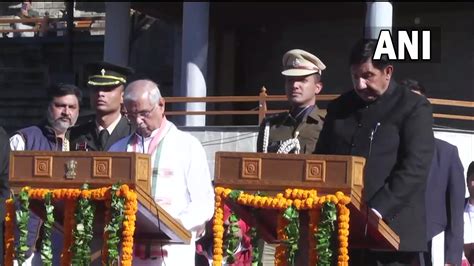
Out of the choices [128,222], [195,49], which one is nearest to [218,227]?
[128,222]

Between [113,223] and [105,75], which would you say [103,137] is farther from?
[113,223]

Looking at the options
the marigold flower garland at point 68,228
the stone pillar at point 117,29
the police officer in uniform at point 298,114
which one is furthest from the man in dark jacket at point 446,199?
the stone pillar at point 117,29

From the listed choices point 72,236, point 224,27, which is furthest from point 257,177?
point 224,27

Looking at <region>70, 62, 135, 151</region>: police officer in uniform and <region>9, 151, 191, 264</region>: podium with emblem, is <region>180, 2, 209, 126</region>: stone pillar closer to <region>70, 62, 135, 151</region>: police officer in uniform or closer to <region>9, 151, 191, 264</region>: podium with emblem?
<region>70, 62, 135, 151</region>: police officer in uniform

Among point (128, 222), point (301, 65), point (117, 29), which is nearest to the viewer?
point (128, 222)

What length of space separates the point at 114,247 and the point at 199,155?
778 mm

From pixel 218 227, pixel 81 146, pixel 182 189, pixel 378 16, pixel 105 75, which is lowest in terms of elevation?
pixel 218 227

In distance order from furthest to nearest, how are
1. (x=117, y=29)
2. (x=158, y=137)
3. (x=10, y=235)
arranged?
(x=117, y=29) → (x=158, y=137) → (x=10, y=235)

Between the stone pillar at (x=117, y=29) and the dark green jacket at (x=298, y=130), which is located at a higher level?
the stone pillar at (x=117, y=29)

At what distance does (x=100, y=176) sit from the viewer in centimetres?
590

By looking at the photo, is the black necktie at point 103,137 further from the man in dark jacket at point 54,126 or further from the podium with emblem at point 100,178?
the podium with emblem at point 100,178

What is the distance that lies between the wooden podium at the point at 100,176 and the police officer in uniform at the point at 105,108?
3.79 feet

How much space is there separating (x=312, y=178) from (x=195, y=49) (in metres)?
18.0

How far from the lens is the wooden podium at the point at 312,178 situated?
529cm
